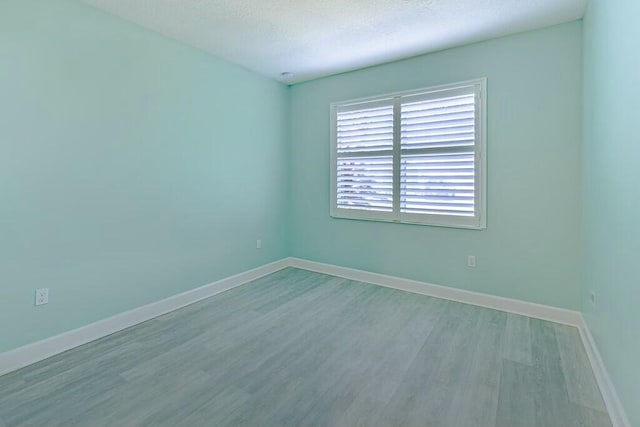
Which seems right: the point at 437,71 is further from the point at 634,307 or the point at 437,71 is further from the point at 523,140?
the point at 634,307

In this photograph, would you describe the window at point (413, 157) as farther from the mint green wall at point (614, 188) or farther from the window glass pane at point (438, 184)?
the mint green wall at point (614, 188)

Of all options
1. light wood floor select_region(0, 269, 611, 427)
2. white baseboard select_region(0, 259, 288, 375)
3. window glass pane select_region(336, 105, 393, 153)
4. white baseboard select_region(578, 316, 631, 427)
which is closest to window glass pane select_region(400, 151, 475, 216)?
window glass pane select_region(336, 105, 393, 153)

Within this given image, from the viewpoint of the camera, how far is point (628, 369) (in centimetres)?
147

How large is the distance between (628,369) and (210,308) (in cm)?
305

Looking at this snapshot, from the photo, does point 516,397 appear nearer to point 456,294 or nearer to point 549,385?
point 549,385

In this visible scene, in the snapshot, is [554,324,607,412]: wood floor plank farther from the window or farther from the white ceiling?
the white ceiling

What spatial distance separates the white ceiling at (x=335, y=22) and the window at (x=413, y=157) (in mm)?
525

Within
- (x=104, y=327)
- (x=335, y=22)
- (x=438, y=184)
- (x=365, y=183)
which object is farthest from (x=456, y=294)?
(x=104, y=327)

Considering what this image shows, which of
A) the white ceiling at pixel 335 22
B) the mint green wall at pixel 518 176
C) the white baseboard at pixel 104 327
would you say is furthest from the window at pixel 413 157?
the white baseboard at pixel 104 327

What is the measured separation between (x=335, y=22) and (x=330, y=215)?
2.27 m

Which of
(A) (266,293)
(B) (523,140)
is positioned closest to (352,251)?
(A) (266,293)

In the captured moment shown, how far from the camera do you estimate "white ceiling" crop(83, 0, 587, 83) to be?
241cm

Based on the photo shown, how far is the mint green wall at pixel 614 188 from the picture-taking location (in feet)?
4.69

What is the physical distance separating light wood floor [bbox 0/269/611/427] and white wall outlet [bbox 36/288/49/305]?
42cm
